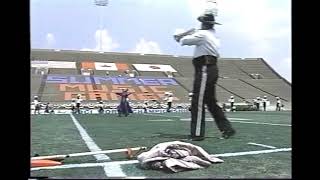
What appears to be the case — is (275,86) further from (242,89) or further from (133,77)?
(133,77)

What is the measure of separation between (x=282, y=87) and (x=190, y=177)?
3.56 feet

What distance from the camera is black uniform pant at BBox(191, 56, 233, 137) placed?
385 cm

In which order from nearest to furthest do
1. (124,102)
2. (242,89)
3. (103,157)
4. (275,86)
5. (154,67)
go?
(103,157) < (275,86) < (124,102) < (154,67) < (242,89)

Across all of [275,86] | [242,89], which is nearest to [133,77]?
[275,86]

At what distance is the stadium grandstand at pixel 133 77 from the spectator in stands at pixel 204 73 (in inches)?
2.7

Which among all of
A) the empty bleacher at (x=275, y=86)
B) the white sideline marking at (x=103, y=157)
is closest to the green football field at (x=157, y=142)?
the white sideline marking at (x=103, y=157)

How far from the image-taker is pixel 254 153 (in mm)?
3662

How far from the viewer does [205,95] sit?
12.7 ft

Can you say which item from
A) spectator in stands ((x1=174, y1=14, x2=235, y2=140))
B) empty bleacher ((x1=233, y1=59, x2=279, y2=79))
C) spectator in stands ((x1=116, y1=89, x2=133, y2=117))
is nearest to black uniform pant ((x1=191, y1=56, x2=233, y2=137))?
spectator in stands ((x1=174, y1=14, x2=235, y2=140))

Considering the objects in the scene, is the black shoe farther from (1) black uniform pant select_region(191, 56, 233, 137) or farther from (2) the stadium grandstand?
(2) the stadium grandstand

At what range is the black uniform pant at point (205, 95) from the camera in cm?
385

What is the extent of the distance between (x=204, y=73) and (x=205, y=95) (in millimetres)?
159
